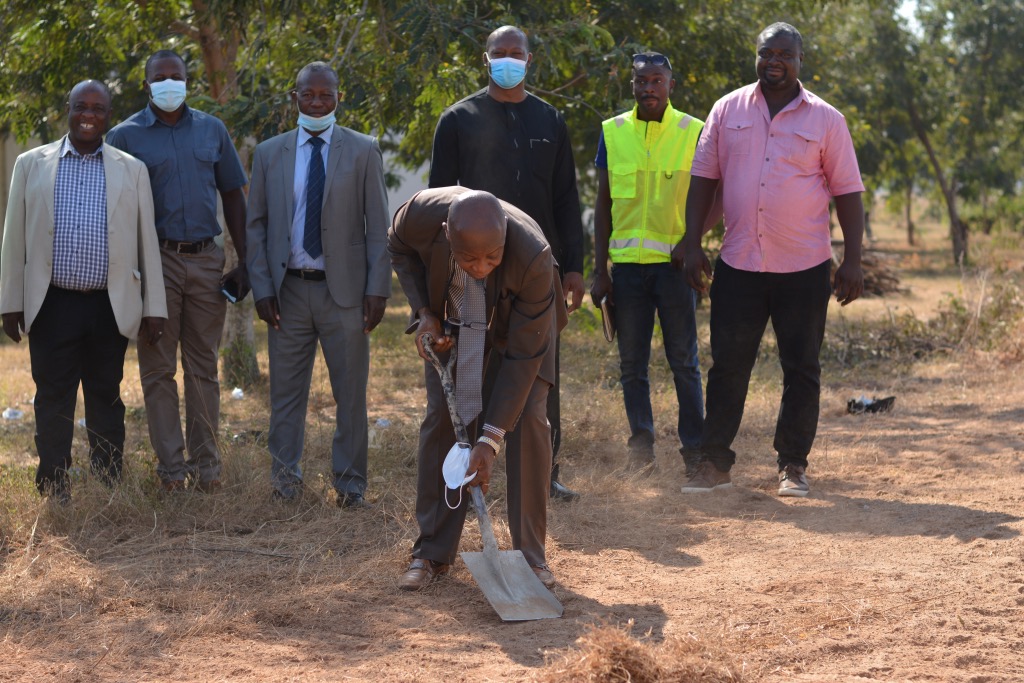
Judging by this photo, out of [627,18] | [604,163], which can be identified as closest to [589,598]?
[604,163]

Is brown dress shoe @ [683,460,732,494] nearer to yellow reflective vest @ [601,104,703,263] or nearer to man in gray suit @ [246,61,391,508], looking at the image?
yellow reflective vest @ [601,104,703,263]

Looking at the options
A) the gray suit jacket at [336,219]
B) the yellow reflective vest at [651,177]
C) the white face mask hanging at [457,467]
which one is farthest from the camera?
the yellow reflective vest at [651,177]

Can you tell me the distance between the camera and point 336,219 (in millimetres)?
5246

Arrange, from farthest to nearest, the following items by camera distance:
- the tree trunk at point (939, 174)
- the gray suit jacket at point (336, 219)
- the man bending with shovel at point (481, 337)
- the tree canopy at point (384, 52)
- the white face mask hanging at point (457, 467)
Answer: the tree trunk at point (939, 174) < the tree canopy at point (384, 52) < the gray suit jacket at point (336, 219) < the white face mask hanging at point (457, 467) < the man bending with shovel at point (481, 337)

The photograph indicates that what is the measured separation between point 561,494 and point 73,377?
2.24 m

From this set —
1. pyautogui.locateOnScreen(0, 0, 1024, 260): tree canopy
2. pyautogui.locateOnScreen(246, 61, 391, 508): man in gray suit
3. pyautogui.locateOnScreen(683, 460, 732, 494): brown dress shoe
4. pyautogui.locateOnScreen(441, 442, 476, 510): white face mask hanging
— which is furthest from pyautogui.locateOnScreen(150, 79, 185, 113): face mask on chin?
pyautogui.locateOnScreen(683, 460, 732, 494): brown dress shoe

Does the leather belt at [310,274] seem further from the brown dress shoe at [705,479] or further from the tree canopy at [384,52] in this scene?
the brown dress shoe at [705,479]

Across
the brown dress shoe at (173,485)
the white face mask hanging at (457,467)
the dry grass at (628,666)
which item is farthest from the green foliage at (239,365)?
the dry grass at (628,666)

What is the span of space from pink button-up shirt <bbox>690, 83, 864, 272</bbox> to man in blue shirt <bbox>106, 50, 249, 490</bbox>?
2.29 m

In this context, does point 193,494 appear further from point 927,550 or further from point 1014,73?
point 1014,73

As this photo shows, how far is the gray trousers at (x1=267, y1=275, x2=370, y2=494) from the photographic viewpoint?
17.3 ft

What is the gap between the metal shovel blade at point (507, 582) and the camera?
3.94 m

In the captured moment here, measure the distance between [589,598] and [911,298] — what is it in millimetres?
12566

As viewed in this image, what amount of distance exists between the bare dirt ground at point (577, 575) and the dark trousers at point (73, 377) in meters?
0.18
